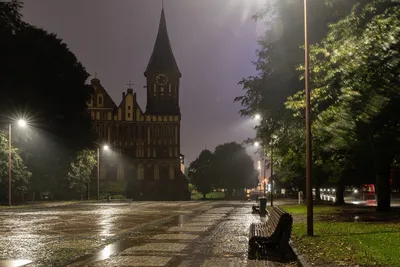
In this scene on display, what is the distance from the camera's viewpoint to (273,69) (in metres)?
27.8

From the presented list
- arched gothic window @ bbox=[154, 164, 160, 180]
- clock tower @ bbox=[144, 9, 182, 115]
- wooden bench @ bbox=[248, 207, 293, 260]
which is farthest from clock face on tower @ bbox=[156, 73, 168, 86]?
wooden bench @ bbox=[248, 207, 293, 260]

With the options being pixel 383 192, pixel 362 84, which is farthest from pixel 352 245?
pixel 383 192

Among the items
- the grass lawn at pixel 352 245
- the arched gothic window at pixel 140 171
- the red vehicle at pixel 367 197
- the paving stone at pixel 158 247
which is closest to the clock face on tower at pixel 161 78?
the arched gothic window at pixel 140 171

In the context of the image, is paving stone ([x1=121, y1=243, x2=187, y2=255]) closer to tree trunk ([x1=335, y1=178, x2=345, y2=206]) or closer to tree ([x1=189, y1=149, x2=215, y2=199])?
tree trunk ([x1=335, y1=178, x2=345, y2=206])

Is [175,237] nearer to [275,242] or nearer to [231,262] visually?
[275,242]

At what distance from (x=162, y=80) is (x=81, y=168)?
39.6 metres

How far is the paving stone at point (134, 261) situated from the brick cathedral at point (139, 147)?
252 ft

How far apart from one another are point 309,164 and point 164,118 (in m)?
75.3

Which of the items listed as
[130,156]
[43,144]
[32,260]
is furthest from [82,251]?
[130,156]

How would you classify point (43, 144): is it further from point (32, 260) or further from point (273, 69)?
point (32, 260)

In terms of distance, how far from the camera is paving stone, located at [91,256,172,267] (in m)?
10.3

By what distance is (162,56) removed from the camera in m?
100

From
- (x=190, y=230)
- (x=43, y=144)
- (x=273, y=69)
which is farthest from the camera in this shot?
(x=43, y=144)

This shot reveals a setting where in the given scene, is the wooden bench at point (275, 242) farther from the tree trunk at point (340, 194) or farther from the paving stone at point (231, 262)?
the tree trunk at point (340, 194)
